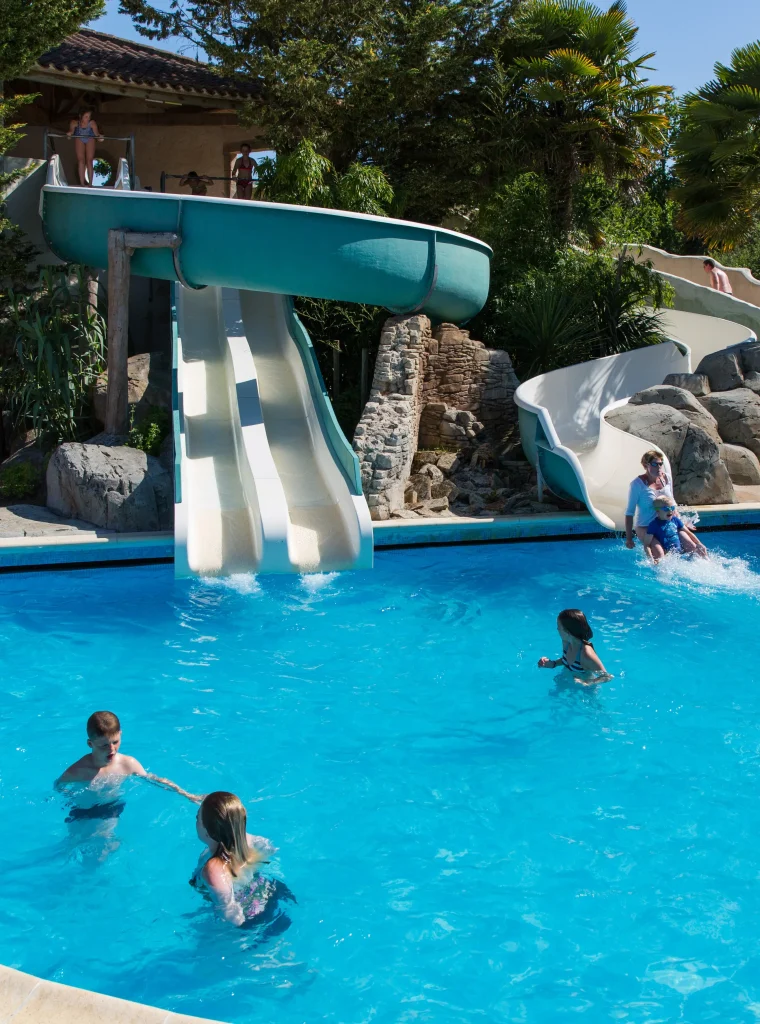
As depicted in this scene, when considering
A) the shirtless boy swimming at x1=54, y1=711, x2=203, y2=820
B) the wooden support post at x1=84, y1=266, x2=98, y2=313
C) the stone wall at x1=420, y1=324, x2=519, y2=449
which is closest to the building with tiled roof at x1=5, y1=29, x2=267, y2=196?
the wooden support post at x1=84, y1=266, x2=98, y2=313

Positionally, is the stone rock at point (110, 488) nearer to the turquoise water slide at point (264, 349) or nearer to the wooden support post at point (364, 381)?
the turquoise water slide at point (264, 349)

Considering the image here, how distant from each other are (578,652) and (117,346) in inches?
270

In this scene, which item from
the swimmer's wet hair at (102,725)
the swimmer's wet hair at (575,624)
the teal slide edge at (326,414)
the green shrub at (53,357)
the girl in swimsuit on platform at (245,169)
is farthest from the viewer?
the girl in swimsuit on platform at (245,169)

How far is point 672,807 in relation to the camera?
5.54 meters

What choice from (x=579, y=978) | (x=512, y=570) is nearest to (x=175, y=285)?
(x=512, y=570)

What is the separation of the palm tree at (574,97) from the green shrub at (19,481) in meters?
9.69

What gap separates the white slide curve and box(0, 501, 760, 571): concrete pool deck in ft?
1.53

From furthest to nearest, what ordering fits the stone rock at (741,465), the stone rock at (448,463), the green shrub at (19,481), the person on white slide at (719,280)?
1. the person on white slide at (719,280)
2. the stone rock at (741,465)
3. the stone rock at (448,463)
4. the green shrub at (19,481)

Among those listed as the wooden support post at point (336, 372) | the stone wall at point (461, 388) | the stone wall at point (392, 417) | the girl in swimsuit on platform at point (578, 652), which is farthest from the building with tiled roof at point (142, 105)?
the girl in swimsuit on platform at point (578, 652)

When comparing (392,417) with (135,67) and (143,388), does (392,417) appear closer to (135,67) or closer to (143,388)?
(143,388)

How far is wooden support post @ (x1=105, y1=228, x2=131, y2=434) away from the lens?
11141 mm

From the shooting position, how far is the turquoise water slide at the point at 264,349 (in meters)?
9.45

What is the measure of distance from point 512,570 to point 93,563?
400 centimetres

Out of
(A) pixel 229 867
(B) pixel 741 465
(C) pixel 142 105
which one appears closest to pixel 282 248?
(B) pixel 741 465
